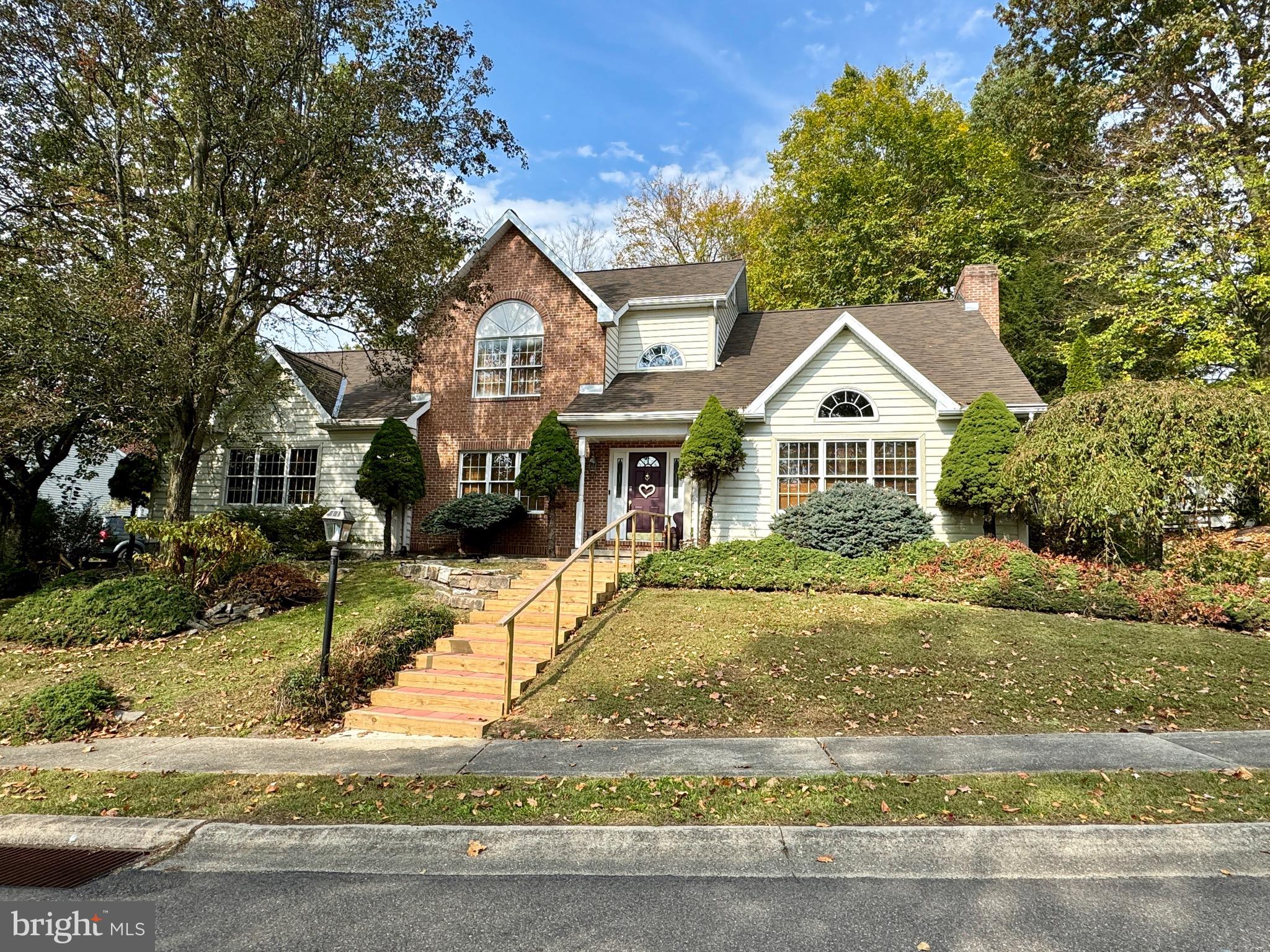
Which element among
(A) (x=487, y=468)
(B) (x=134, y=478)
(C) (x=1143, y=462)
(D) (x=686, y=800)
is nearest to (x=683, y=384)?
(A) (x=487, y=468)

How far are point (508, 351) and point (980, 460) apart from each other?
10.7 metres

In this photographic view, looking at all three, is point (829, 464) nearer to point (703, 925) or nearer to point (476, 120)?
point (476, 120)

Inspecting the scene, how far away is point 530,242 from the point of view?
55.0ft

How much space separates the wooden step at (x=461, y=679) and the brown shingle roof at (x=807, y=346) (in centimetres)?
755

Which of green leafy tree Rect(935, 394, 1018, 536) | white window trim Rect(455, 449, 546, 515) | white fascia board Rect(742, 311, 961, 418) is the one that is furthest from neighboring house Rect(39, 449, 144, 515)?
green leafy tree Rect(935, 394, 1018, 536)

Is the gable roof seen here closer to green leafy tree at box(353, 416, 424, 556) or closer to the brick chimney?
green leafy tree at box(353, 416, 424, 556)

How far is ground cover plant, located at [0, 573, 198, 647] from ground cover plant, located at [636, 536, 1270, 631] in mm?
7333

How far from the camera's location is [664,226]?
3189 centimetres

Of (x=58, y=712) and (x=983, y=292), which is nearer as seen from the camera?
(x=58, y=712)

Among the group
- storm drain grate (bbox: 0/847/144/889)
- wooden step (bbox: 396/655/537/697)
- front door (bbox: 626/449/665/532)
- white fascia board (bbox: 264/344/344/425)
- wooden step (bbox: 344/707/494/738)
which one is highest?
white fascia board (bbox: 264/344/344/425)

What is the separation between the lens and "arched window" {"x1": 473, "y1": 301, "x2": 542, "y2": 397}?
54.1 ft

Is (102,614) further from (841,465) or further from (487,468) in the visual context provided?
(841,465)

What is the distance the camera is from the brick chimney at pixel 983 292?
16969 millimetres

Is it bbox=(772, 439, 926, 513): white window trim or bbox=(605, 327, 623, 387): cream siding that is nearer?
bbox=(772, 439, 926, 513): white window trim
